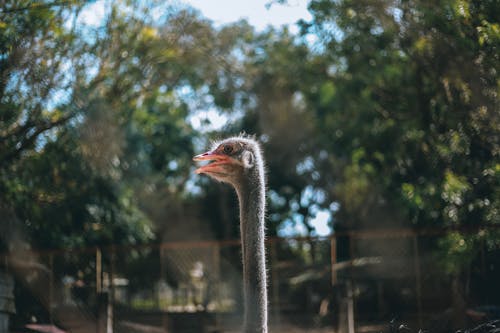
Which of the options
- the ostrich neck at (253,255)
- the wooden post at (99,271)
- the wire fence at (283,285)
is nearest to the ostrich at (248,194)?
the ostrich neck at (253,255)

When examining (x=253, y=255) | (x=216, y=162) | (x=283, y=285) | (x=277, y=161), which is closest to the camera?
(x=253, y=255)

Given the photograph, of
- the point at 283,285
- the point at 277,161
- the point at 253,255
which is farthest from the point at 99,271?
the point at 277,161

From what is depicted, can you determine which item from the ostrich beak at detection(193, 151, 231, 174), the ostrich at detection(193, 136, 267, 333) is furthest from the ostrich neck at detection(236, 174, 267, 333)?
A: the ostrich beak at detection(193, 151, 231, 174)

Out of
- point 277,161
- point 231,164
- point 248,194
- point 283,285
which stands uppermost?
point 277,161

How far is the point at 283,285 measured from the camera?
9938 millimetres

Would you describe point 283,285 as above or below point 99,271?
below

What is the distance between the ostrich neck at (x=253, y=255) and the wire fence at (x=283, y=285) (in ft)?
5.83

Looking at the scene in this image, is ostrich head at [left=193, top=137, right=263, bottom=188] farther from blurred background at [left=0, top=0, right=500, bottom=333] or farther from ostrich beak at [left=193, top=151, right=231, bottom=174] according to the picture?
blurred background at [left=0, top=0, right=500, bottom=333]

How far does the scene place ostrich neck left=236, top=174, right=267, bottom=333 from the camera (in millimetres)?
3207

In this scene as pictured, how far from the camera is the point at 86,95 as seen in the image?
698 centimetres

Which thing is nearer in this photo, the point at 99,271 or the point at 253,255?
the point at 253,255

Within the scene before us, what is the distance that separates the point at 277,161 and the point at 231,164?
9.16 m

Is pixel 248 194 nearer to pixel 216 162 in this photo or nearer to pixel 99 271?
pixel 216 162

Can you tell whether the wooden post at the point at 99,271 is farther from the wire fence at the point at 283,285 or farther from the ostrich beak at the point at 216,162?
the ostrich beak at the point at 216,162
